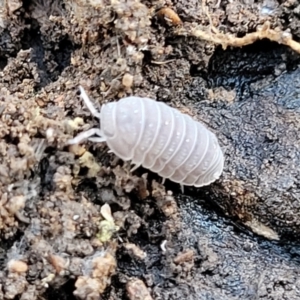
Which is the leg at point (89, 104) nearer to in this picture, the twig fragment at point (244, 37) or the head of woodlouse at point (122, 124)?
the head of woodlouse at point (122, 124)

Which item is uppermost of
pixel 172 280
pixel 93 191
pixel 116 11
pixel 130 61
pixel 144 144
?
pixel 116 11

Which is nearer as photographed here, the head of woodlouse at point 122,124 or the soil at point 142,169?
the soil at point 142,169

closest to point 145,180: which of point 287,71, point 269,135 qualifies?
point 269,135

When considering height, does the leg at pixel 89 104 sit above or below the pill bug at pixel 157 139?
above

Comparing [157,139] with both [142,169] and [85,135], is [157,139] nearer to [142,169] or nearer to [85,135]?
[142,169]

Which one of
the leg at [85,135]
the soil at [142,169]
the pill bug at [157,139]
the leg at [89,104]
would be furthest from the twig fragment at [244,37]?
the leg at [85,135]

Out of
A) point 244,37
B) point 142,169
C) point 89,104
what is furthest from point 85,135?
point 244,37

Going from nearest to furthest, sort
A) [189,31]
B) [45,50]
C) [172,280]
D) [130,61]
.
→ 1. [172,280]
2. [130,61]
3. [189,31]
4. [45,50]

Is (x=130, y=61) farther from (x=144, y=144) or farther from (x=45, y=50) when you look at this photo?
(x=45, y=50)
